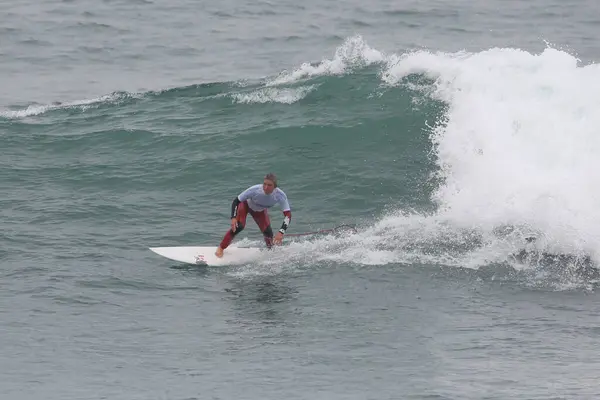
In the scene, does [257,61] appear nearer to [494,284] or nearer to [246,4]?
[246,4]

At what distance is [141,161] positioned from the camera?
2302 cm

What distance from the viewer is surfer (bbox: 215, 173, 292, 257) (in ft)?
56.1

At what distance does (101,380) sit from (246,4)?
2745cm

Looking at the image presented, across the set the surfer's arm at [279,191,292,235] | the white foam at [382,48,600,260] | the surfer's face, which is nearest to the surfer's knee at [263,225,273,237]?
the surfer's arm at [279,191,292,235]

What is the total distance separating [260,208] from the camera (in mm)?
17734


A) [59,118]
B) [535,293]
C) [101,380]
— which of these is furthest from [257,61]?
[101,380]

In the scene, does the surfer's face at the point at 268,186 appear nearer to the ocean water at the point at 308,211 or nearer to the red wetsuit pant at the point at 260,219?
the red wetsuit pant at the point at 260,219

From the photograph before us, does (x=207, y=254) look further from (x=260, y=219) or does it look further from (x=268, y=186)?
(x=268, y=186)

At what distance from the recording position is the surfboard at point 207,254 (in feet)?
56.3

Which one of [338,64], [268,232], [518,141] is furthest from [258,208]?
[338,64]

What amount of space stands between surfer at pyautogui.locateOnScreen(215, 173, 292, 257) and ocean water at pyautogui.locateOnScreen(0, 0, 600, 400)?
18.7 inches

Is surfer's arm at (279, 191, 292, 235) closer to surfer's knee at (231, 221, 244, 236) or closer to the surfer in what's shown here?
the surfer

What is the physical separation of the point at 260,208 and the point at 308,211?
2622mm

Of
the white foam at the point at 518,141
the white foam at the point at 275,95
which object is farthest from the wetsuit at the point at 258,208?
the white foam at the point at 275,95
